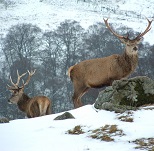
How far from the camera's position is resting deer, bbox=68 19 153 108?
34.2ft

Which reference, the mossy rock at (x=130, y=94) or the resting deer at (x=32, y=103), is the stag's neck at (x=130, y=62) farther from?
the resting deer at (x=32, y=103)

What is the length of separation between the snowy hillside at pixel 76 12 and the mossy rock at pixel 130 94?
5053cm

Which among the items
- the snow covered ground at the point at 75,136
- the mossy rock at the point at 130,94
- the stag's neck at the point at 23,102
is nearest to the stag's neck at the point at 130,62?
the mossy rock at the point at 130,94

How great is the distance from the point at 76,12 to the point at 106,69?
204ft

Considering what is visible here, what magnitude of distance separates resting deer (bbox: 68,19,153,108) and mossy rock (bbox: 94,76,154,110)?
Result: 221 cm

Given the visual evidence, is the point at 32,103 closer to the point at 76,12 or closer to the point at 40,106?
the point at 40,106

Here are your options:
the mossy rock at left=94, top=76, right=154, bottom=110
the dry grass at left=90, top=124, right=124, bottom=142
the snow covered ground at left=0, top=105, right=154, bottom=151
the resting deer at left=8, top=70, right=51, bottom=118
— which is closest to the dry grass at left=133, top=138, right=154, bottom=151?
the snow covered ground at left=0, top=105, right=154, bottom=151

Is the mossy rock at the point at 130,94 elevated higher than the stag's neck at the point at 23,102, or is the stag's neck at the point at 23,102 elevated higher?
the mossy rock at the point at 130,94

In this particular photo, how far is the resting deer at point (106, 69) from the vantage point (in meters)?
10.4

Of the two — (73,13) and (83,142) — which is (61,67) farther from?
(83,142)

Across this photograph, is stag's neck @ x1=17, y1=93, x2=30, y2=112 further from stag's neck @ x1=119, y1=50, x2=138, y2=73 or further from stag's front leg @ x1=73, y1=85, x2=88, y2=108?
stag's neck @ x1=119, y1=50, x2=138, y2=73

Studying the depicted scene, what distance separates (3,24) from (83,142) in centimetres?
5878

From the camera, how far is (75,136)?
5891 mm

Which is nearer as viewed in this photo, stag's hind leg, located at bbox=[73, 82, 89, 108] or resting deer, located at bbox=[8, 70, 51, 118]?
stag's hind leg, located at bbox=[73, 82, 89, 108]
